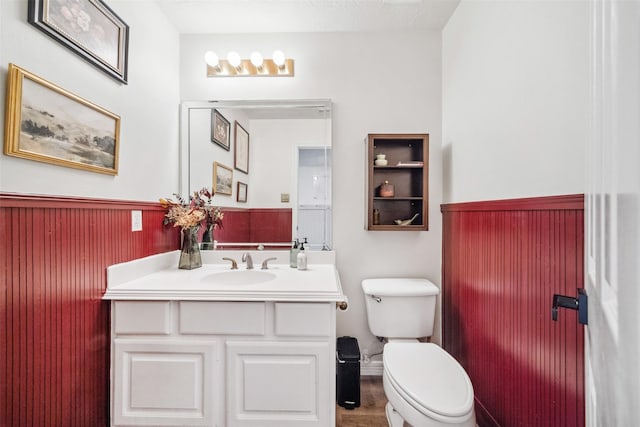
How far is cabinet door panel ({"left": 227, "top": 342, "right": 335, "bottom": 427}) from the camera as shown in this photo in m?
1.26

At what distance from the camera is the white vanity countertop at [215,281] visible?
4.13 feet

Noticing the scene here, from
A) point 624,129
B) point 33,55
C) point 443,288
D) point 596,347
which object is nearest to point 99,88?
point 33,55

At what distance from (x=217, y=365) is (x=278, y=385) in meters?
0.29

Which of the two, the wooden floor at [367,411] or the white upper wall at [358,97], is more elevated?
the white upper wall at [358,97]

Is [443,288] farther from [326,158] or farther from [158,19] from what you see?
[158,19]

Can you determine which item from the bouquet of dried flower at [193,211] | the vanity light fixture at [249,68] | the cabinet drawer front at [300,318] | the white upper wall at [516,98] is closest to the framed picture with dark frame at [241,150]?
the bouquet of dried flower at [193,211]

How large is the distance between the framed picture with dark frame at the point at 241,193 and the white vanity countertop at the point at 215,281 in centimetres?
40

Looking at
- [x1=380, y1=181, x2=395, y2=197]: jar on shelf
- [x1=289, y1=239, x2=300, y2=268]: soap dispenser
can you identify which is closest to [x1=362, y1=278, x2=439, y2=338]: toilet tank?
[x1=289, y1=239, x2=300, y2=268]: soap dispenser

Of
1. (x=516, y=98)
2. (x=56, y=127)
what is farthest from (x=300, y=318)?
(x=516, y=98)

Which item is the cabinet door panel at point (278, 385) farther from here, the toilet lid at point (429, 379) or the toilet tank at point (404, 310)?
the toilet tank at point (404, 310)

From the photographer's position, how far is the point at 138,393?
1269mm

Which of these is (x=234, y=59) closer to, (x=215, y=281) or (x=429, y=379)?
(x=215, y=281)

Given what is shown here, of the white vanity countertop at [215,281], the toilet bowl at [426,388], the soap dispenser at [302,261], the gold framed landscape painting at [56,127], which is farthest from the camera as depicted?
the soap dispenser at [302,261]

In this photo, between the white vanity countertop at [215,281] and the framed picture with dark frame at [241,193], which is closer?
the white vanity countertop at [215,281]
